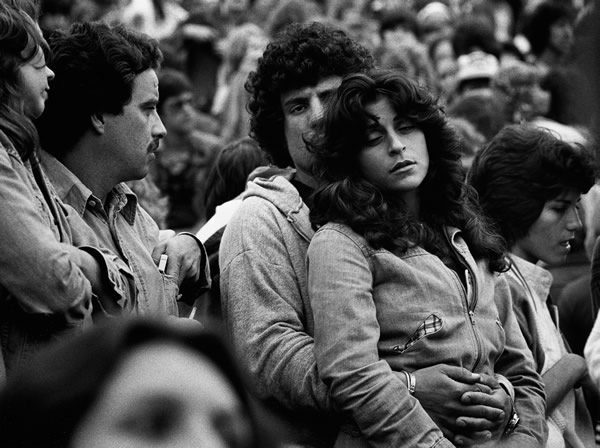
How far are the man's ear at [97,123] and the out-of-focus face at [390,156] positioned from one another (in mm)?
908

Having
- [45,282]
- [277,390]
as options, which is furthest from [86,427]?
[277,390]

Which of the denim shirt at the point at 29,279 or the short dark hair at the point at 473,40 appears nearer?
the denim shirt at the point at 29,279

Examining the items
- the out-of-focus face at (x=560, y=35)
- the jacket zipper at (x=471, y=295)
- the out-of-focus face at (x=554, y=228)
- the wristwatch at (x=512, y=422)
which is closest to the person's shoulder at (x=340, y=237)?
the jacket zipper at (x=471, y=295)

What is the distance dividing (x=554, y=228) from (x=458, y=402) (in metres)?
1.68

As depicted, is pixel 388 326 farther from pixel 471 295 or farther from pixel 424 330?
pixel 471 295

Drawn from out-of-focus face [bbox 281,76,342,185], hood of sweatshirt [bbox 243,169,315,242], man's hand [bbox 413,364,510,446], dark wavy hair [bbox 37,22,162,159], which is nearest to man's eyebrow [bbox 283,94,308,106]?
out-of-focus face [bbox 281,76,342,185]

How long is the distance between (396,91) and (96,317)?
125 centimetres

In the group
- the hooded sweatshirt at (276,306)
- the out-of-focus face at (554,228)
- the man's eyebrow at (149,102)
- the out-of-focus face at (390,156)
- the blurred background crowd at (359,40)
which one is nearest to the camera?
the hooded sweatshirt at (276,306)

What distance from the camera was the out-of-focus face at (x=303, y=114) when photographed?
4.12 metres

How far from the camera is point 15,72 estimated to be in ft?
10.8

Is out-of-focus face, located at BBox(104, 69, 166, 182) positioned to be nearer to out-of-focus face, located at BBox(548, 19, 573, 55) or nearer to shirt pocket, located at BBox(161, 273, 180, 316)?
shirt pocket, located at BBox(161, 273, 180, 316)

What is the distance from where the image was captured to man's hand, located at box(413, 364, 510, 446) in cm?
343

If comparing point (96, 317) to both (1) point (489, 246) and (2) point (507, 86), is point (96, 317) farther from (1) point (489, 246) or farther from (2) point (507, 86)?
(2) point (507, 86)

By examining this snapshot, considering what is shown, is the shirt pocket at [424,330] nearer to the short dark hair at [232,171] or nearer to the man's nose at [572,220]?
the man's nose at [572,220]
